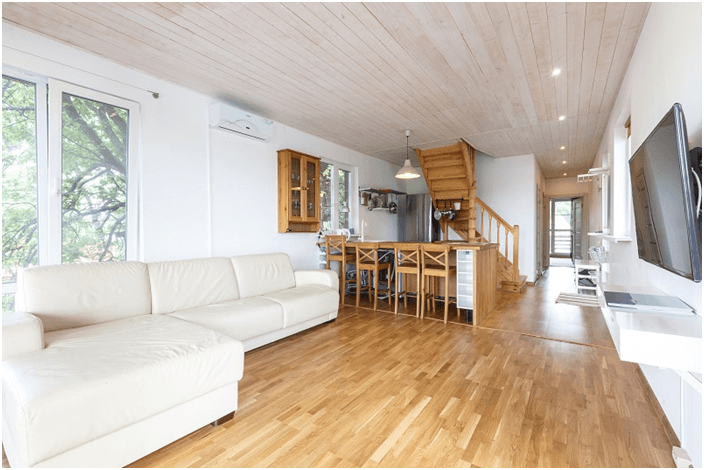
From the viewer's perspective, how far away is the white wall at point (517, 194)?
20.3ft

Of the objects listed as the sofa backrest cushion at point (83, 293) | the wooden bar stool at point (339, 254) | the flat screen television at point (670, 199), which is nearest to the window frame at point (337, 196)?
the wooden bar stool at point (339, 254)

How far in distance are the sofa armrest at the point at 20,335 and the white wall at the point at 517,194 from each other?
6764mm

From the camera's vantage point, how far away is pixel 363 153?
19.9ft

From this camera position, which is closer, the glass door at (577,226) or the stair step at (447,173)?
the stair step at (447,173)

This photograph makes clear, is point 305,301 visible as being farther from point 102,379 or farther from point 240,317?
point 102,379

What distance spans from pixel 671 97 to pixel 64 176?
161 inches

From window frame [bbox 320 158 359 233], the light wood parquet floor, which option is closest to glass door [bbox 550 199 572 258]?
window frame [bbox 320 158 359 233]

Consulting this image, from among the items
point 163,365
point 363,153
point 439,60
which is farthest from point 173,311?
point 363,153

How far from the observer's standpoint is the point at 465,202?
613cm

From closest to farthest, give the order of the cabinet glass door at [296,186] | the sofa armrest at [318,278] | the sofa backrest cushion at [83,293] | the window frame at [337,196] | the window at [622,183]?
the sofa backrest cushion at [83,293] < the window at [622,183] < the sofa armrest at [318,278] < the cabinet glass door at [296,186] < the window frame at [337,196]

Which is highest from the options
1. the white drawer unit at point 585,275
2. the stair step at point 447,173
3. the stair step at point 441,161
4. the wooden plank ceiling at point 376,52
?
the wooden plank ceiling at point 376,52

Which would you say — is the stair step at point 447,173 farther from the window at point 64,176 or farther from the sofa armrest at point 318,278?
the window at point 64,176

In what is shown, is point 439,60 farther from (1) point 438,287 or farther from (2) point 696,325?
(1) point 438,287

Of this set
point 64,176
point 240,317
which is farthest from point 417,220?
point 64,176
